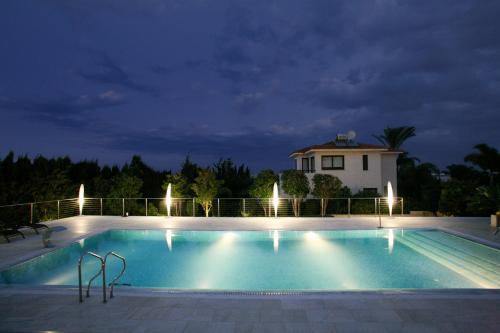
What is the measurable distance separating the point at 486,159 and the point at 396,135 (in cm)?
957

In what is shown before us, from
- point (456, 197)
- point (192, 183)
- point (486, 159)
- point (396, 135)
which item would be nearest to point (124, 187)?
point (192, 183)

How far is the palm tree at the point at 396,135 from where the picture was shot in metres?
32.4

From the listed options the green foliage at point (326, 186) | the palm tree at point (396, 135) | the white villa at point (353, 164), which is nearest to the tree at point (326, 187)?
the green foliage at point (326, 186)

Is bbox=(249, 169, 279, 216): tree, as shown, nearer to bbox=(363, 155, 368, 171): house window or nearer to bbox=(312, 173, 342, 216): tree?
bbox=(312, 173, 342, 216): tree

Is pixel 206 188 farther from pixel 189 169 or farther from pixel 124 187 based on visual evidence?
pixel 189 169

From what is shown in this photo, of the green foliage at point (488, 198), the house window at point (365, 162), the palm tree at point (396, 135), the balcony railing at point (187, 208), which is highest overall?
the palm tree at point (396, 135)

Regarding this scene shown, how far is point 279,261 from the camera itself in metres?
8.83

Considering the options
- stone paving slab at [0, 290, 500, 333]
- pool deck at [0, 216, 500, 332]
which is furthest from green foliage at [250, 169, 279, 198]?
stone paving slab at [0, 290, 500, 333]

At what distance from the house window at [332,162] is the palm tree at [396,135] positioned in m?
11.5

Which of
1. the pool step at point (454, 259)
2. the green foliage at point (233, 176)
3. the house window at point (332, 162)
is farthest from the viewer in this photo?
the green foliage at point (233, 176)

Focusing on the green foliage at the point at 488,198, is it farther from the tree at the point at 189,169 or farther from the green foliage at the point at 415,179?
the tree at the point at 189,169

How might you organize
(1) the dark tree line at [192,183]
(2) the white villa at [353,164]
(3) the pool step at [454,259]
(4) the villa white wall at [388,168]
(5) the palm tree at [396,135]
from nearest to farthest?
(3) the pool step at [454,259]
(1) the dark tree line at [192,183]
(2) the white villa at [353,164]
(4) the villa white wall at [388,168]
(5) the palm tree at [396,135]

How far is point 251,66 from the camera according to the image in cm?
2698

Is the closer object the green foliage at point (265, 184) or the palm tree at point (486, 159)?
the green foliage at point (265, 184)
